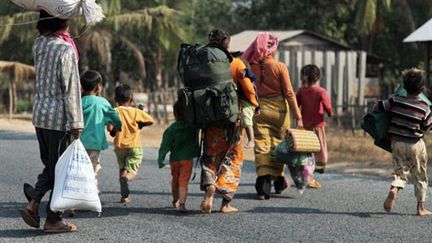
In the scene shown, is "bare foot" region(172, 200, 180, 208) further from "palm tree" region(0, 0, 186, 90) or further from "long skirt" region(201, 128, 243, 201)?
"palm tree" region(0, 0, 186, 90)

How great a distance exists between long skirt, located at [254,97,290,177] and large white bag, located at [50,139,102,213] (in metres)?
2.84

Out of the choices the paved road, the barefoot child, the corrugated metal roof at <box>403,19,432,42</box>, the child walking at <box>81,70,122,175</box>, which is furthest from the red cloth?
the corrugated metal roof at <box>403,19,432,42</box>

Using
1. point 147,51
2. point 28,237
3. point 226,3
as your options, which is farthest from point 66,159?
point 226,3

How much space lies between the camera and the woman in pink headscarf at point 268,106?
8773 mm

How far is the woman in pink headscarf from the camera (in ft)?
28.8

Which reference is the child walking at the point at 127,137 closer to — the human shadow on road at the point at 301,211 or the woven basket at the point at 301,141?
the human shadow on road at the point at 301,211

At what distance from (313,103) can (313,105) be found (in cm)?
2

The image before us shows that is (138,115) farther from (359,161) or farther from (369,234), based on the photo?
(359,161)

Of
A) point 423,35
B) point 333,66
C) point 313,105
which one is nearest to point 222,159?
point 313,105

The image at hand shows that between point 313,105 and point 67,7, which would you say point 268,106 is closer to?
point 313,105

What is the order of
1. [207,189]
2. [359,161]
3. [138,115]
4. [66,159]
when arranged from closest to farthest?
[66,159] < [207,189] < [138,115] < [359,161]

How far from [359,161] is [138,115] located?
21.6ft

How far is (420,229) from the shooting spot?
692 centimetres

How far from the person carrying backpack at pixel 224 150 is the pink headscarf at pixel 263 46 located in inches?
40.0
